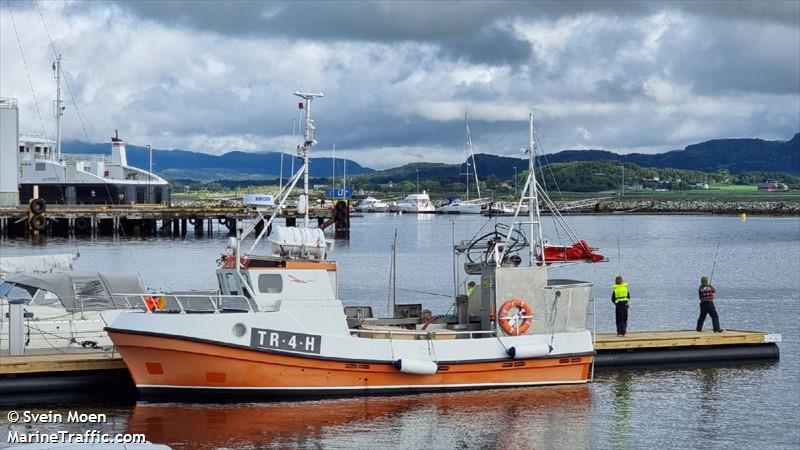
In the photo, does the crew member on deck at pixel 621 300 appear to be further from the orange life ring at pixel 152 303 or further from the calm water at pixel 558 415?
the orange life ring at pixel 152 303

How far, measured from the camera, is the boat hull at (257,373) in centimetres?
2281

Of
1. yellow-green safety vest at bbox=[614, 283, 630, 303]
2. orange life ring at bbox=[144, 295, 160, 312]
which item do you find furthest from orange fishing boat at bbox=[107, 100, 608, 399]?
yellow-green safety vest at bbox=[614, 283, 630, 303]

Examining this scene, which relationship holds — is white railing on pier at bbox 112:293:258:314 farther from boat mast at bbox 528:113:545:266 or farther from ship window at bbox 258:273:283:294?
boat mast at bbox 528:113:545:266

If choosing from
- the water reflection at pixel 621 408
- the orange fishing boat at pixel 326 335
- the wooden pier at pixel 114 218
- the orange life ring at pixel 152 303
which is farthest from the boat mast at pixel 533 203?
the wooden pier at pixel 114 218

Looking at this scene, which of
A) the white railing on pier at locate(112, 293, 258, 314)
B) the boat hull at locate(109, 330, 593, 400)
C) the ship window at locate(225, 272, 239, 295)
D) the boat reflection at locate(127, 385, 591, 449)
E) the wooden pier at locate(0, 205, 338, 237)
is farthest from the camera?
the wooden pier at locate(0, 205, 338, 237)

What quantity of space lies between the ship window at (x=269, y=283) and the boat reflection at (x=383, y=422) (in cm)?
241

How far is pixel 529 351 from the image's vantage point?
81.3ft

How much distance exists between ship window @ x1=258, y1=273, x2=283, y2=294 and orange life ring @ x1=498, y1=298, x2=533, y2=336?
5041mm

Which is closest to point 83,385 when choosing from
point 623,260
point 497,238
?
point 497,238

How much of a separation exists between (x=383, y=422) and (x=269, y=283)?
3926 millimetres

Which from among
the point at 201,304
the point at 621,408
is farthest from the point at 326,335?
the point at 621,408

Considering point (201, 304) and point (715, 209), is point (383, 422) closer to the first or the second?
point (201, 304)

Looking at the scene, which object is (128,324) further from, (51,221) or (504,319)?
(51,221)

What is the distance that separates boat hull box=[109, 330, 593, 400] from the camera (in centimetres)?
2281
